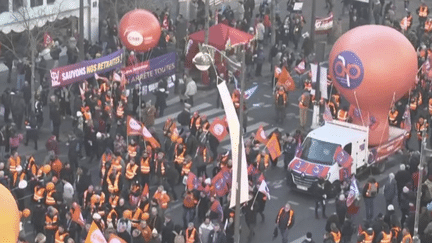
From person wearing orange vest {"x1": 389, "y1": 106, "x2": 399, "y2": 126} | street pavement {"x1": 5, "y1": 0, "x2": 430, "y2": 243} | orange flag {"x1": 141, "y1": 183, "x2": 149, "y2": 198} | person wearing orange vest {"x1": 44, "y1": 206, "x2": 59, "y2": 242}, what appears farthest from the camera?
person wearing orange vest {"x1": 389, "y1": 106, "x2": 399, "y2": 126}

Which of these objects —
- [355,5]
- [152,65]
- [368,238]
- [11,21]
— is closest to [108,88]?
[152,65]

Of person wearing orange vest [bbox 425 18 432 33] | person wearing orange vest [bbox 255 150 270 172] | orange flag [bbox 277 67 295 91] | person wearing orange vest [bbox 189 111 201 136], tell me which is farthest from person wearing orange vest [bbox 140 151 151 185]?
person wearing orange vest [bbox 425 18 432 33]

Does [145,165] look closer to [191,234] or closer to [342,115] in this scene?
[191,234]

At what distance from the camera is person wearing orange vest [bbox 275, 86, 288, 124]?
40.8 meters

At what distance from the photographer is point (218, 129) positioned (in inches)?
1432

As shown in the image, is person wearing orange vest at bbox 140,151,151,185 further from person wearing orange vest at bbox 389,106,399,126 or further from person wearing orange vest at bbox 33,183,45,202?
person wearing orange vest at bbox 389,106,399,126

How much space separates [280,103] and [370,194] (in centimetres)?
854

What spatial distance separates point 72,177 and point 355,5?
22535 millimetres

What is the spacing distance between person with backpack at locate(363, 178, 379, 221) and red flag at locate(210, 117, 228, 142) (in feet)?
16.3

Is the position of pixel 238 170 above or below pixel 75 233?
above

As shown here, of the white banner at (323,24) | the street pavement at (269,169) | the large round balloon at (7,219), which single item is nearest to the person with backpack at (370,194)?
the street pavement at (269,169)

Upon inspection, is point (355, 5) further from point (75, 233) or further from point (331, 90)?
point (75, 233)

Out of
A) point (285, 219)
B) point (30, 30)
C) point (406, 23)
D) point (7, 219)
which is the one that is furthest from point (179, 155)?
point (406, 23)

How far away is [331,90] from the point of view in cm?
4172
